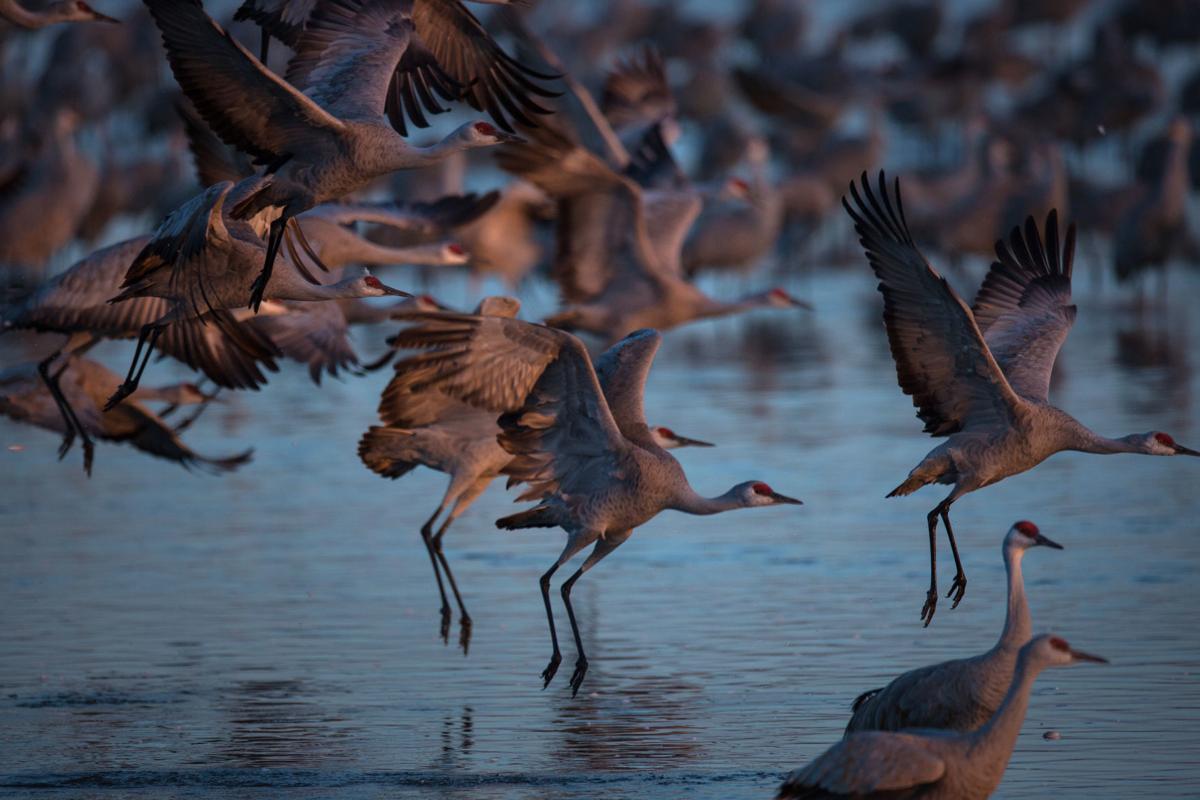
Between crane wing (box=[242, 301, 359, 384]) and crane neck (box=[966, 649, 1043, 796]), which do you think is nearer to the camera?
crane neck (box=[966, 649, 1043, 796])

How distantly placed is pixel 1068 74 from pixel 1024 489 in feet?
60.5

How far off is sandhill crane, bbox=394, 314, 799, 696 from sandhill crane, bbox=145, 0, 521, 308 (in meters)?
0.70

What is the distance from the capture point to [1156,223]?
19.1 meters

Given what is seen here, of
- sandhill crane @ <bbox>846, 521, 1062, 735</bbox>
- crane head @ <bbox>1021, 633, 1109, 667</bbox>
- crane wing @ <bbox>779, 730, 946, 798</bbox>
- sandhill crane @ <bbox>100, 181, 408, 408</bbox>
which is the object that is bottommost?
crane wing @ <bbox>779, 730, 946, 798</bbox>

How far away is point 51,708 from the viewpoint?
23.7 ft

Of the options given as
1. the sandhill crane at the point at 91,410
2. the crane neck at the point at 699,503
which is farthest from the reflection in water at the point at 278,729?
the sandhill crane at the point at 91,410

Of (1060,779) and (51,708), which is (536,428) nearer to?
(51,708)

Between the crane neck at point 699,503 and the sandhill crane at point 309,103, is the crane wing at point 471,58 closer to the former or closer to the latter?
the sandhill crane at point 309,103

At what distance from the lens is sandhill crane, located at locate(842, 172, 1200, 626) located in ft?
25.6

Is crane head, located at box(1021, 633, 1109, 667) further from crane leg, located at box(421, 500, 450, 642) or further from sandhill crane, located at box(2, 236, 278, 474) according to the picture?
sandhill crane, located at box(2, 236, 278, 474)

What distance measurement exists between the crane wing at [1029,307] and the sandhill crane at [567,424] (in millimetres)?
1265

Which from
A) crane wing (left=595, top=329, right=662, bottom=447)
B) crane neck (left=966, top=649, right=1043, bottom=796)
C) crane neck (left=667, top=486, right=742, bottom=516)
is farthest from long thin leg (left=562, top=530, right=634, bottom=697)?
crane neck (left=966, top=649, right=1043, bottom=796)

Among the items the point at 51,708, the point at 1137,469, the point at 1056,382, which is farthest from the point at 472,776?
the point at 1056,382

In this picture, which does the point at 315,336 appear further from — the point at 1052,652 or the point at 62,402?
the point at 1052,652
